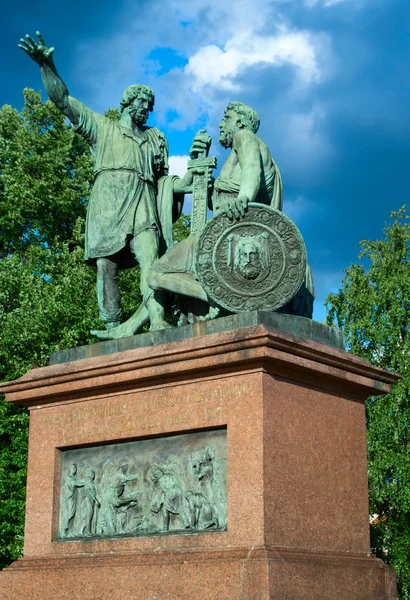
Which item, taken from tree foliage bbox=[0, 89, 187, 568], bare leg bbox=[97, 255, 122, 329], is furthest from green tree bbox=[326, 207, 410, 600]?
bare leg bbox=[97, 255, 122, 329]

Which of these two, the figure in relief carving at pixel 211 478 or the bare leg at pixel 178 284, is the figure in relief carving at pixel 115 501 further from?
the bare leg at pixel 178 284

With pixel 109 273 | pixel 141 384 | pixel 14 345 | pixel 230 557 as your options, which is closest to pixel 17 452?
pixel 14 345

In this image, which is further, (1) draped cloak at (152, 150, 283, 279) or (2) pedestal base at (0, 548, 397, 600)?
(1) draped cloak at (152, 150, 283, 279)

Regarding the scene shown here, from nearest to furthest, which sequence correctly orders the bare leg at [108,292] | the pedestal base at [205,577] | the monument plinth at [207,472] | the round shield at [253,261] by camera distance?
the pedestal base at [205,577], the monument plinth at [207,472], the round shield at [253,261], the bare leg at [108,292]

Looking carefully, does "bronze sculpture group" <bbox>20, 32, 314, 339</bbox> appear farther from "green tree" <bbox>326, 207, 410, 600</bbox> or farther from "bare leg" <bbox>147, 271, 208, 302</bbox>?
"green tree" <bbox>326, 207, 410, 600</bbox>

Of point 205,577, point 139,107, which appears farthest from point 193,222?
point 205,577

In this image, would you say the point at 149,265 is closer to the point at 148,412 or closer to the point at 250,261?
the point at 250,261

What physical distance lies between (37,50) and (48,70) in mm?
227

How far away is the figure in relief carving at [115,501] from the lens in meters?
8.30

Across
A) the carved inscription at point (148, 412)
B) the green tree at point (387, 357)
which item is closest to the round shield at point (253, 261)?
the carved inscription at point (148, 412)

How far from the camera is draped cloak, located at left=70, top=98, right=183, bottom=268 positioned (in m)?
9.81

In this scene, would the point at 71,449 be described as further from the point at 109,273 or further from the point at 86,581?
the point at 109,273

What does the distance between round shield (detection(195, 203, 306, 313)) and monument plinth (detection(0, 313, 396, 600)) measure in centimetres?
26

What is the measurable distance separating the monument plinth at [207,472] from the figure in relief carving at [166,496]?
1 centimetres
